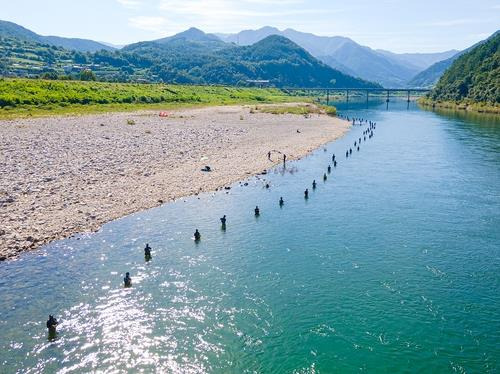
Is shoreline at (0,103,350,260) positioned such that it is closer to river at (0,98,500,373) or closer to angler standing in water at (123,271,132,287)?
river at (0,98,500,373)

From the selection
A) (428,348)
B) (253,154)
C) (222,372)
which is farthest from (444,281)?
(253,154)

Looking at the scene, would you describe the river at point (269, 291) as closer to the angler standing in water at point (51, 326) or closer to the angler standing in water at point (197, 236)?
the angler standing in water at point (51, 326)

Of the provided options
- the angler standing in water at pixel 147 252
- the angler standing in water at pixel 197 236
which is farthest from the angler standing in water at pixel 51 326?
the angler standing in water at pixel 197 236

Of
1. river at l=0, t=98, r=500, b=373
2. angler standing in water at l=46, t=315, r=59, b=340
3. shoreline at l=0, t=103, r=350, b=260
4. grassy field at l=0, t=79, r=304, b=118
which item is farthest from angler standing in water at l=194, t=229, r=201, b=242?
grassy field at l=0, t=79, r=304, b=118

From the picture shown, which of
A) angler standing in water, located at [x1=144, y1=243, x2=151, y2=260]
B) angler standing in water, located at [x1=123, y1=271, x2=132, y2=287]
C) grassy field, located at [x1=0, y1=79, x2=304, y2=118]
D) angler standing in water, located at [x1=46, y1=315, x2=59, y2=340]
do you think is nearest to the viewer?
angler standing in water, located at [x1=46, y1=315, x2=59, y2=340]

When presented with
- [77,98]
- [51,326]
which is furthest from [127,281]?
[77,98]

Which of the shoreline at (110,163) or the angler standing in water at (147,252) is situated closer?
the angler standing in water at (147,252)

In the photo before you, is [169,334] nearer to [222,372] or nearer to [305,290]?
[222,372]
